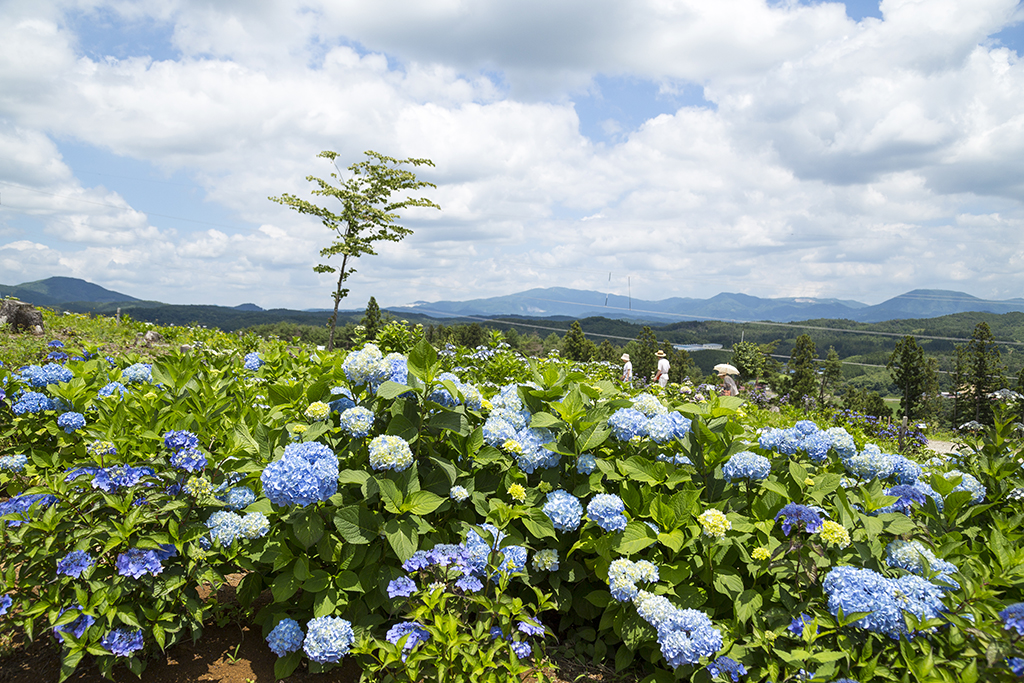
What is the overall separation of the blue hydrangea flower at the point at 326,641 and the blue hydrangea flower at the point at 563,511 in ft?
2.99

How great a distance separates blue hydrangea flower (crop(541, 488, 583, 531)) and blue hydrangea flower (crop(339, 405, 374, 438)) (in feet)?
2.80

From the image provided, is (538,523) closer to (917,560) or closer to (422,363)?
(422,363)

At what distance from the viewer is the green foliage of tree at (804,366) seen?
117 ft

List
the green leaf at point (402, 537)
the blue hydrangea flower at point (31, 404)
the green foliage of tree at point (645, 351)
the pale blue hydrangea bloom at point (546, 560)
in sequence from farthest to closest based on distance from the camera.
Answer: the green foliage of tree at point (645, 351) → the blue hydrangea flower at point (31, 404) → the pale blue hydrangea bloom at point (546, 560) → the green leaf at point (402, 537)

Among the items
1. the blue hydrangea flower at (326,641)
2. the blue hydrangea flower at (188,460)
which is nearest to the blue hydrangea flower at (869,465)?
the blue hydrangea flower at (326,641)

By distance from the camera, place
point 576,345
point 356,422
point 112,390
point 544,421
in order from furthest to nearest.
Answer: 1. point 576,345
2. point 112,390
3. point 544,421
4. point 356,422

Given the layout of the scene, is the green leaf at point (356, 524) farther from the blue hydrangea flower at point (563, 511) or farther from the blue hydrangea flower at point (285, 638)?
the blue hydrangea flower at point (563, 511)

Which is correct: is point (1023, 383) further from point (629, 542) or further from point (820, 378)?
point (629, 542)

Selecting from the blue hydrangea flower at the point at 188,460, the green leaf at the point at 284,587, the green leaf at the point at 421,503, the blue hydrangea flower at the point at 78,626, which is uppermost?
the blue hydrangea flower at the point at 188,460

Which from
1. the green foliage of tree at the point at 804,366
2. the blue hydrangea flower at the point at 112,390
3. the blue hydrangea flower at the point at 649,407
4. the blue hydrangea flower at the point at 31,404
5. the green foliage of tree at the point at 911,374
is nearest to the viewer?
the blue hydrangea flower at the point at 649,407

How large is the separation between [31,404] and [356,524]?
2.19 m

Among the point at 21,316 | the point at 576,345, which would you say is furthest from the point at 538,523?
the point at 576,345

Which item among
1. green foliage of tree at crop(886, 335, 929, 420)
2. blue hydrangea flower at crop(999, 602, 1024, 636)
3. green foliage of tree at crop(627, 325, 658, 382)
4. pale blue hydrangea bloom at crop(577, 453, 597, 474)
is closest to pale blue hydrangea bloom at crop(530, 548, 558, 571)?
pale blue hydrangea bloom at crop(577, 453, 597, 474)

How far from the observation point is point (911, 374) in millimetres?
32406
